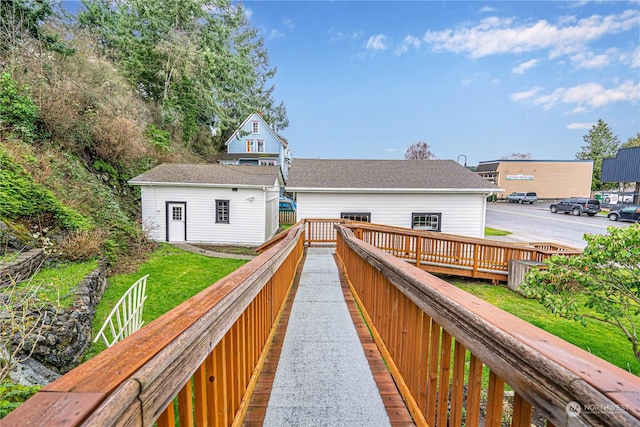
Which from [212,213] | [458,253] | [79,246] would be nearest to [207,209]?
[212,213]

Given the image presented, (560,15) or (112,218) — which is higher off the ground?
(560,15)

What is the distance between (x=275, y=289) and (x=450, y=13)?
56.6ft

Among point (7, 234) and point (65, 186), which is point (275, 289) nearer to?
point (7, 234)

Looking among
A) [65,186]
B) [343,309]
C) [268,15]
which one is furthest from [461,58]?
[65,186]

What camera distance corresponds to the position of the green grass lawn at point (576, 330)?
5.16 m

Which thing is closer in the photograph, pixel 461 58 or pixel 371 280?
pixel 371 280

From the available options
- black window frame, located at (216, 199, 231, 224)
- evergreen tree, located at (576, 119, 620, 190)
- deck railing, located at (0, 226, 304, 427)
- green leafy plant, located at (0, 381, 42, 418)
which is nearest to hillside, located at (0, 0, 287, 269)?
black window frame, located at (216, 199, 231, 224)

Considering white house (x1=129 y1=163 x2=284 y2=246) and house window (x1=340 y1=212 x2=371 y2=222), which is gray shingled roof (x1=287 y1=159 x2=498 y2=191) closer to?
house window (x1=340 y1=212 x2=371 y2=222)

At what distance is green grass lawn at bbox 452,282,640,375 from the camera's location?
5.16 meters

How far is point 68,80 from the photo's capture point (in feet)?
38.8

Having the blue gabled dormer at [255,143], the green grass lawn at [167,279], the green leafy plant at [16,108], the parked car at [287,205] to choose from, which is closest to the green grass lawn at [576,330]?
the green grass lawn at [167,279]

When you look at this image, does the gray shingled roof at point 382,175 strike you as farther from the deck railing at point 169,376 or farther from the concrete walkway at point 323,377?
the deck railing at point 169,376

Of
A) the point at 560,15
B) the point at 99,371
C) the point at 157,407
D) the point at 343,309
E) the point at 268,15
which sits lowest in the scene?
the point at 343,309

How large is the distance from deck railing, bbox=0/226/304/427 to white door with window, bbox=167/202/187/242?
40.7 ft
